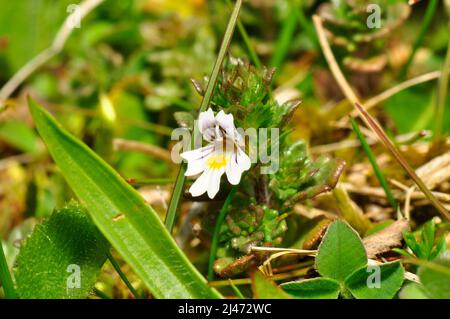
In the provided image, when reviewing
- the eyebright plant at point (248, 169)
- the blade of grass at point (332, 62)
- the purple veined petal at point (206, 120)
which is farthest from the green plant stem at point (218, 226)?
the blade of grass at point (332, 62)

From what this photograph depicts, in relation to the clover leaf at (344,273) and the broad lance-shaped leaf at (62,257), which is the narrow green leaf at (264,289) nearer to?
the clover leaf at (344,273)

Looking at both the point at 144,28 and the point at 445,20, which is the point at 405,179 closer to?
the point at 445,20

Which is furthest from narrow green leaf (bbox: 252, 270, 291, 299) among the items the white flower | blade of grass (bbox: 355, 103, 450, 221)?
blade of grass (bbox: 355, 103, 450, 221)

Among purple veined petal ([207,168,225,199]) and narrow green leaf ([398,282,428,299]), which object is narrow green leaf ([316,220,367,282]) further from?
purple veined petal ([207,168,225,199])

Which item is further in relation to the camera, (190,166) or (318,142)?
(318,142)

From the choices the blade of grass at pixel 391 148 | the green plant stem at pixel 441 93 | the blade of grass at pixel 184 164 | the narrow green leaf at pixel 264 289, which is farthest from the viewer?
the green plant stem at pixel 441 93
